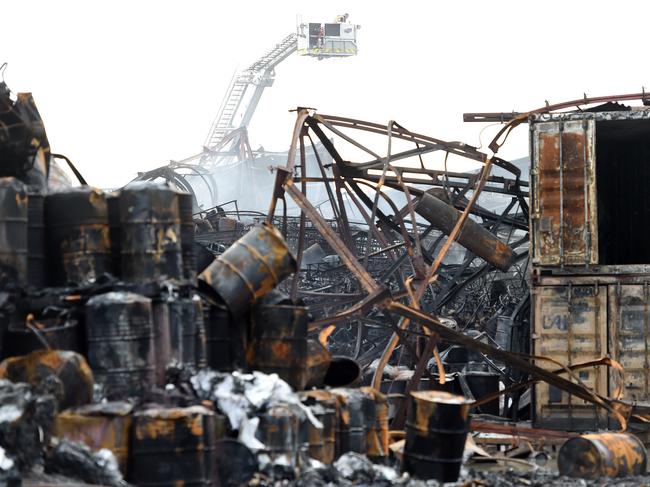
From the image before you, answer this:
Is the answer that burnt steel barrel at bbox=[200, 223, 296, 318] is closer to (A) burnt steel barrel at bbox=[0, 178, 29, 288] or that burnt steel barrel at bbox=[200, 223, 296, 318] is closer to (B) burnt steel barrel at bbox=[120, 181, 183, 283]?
(B) burnt steel barrel at bbox=[120, 181, 183, 283]

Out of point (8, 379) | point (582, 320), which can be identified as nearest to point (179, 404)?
point (8, 379)

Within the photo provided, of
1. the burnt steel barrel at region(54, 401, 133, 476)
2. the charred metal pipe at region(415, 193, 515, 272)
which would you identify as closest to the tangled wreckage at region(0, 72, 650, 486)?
the burnt steel barrel at region(54, 401, 133, 476)

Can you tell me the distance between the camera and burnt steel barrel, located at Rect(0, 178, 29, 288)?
9.33 metres

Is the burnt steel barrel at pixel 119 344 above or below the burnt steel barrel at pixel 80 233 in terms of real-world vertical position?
below

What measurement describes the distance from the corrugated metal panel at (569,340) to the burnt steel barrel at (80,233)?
6.89 metres

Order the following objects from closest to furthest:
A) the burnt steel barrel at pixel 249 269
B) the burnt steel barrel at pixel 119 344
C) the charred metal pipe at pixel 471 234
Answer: the burnt steel barrel at pixel 119 344 < the burnt steel barrel at pixel 249 269 < the charred metal pipe at pixel 471 234

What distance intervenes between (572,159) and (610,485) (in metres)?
5.58

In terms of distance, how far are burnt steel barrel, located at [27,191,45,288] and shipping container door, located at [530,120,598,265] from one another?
7.32 meters

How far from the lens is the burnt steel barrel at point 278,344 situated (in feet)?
33.9

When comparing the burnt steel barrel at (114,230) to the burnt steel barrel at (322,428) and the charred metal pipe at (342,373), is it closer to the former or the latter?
the burnt steel barrel at (322,428)

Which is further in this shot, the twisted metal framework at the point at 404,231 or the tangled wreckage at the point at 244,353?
the twisted metal framework at the point at 404,231

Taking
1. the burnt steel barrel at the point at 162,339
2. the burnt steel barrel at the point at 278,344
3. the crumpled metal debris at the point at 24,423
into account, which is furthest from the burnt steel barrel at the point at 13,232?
the burnt steel barrel at the point at 278,344

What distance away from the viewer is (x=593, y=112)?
587 inches

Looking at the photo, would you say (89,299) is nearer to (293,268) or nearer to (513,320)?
(293,268)
